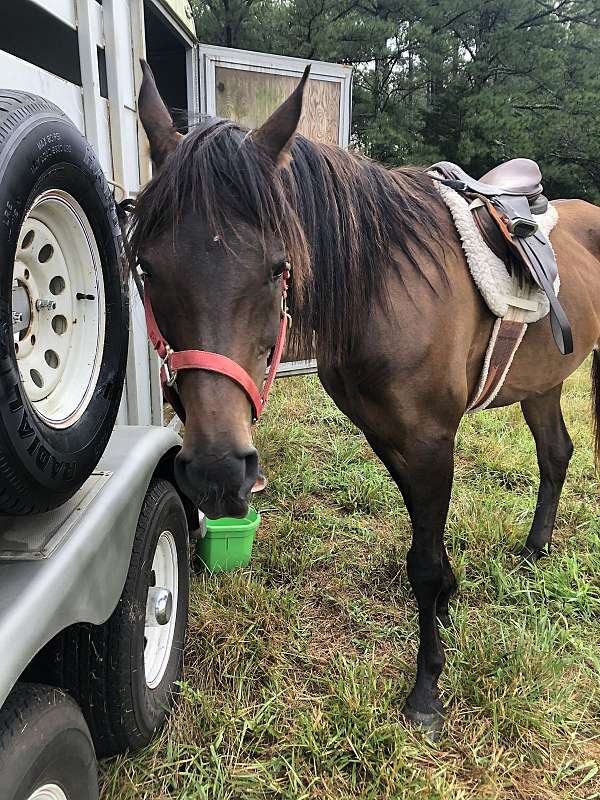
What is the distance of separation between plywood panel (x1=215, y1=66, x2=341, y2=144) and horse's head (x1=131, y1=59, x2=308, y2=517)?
312cm

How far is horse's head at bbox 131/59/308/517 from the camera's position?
1.18m

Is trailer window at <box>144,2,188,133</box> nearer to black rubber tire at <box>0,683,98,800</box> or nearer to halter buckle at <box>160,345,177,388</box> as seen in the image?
halter buckle at <box>160,345,177,388</box>

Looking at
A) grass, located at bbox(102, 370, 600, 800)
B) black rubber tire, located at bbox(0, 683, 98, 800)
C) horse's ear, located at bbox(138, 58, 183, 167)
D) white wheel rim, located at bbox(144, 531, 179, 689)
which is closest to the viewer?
black rubber tire, located at bbox(0, 683, 98, 800)

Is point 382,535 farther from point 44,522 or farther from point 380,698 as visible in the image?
point 44,522

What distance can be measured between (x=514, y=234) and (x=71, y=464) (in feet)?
5.61

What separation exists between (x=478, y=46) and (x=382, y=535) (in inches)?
613

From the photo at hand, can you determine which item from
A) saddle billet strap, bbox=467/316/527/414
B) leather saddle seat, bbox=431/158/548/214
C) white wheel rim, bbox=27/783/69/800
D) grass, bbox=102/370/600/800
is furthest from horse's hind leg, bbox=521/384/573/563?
white wheel rim, bbox=27/783/69/800

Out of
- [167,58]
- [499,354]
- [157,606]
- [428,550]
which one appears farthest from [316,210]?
[167,58]

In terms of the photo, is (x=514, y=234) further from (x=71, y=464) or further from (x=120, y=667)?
(x=120, y=667)

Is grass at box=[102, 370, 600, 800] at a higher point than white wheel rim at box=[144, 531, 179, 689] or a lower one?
lower

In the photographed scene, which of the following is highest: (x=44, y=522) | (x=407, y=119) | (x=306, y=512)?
(x=407, y=119)

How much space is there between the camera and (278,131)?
135 centimetres

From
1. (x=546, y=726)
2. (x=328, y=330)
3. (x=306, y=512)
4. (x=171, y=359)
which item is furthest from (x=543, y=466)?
(x=171, y=359)

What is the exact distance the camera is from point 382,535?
2.96 meters
